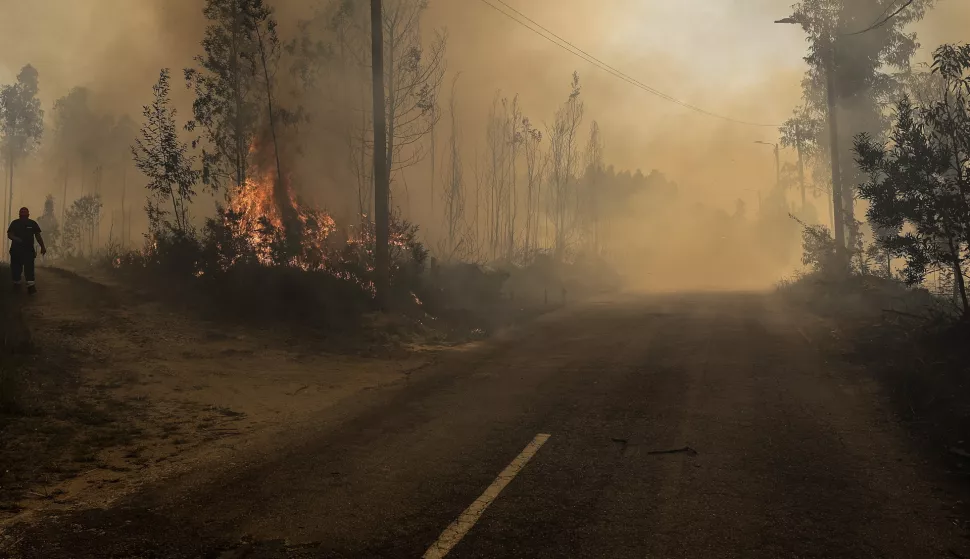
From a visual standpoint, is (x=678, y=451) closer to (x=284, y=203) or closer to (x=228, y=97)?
(x=284, y=203)

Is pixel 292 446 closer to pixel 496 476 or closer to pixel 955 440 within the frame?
pixel 496 476

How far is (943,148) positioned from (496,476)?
31.9 feet

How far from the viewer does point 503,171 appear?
179 feet

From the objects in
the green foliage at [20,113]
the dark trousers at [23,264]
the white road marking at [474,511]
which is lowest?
the white road marking at [474,511]

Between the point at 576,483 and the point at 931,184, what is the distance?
914 centimetres

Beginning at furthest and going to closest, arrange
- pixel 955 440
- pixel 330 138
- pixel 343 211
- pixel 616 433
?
pixel 330 138, pixel 343 211, pixel 616 433, pixel 955 440

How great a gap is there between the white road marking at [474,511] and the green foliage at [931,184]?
8.01 metres

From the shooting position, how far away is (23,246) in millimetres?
13180

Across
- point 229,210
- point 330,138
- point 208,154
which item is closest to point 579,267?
point 330,138

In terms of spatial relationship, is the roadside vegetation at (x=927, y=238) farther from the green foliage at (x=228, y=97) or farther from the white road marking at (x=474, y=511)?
the green foliage at (x=228, y=97)

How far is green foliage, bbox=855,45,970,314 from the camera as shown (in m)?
9.49

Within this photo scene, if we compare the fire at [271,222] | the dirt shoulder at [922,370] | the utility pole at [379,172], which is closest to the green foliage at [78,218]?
the fire at [271,222]

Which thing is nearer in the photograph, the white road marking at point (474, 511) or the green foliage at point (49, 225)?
the white road marking at point (474, 511)

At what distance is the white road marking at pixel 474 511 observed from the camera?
148 inches
